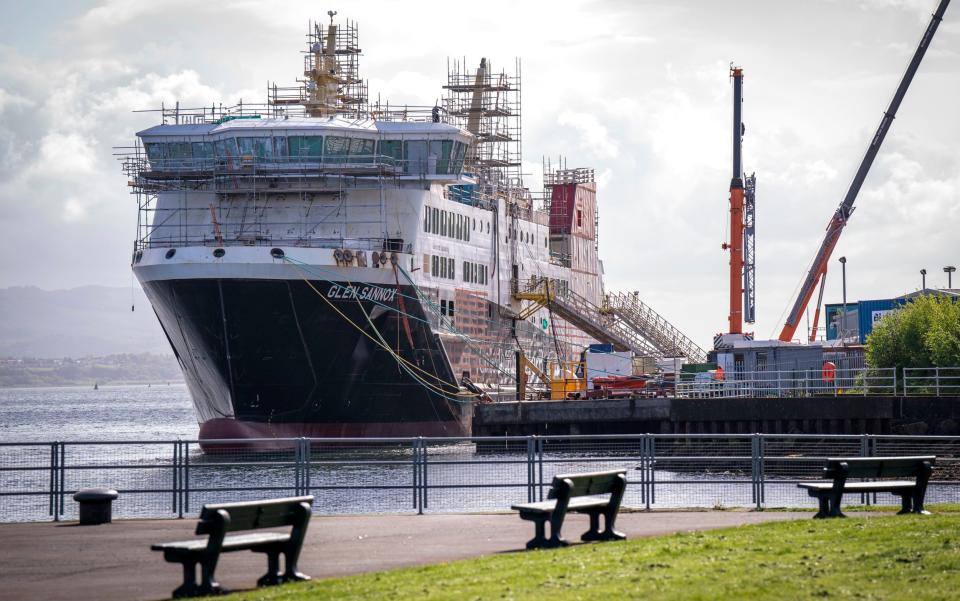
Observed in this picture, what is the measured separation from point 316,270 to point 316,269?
31 mm

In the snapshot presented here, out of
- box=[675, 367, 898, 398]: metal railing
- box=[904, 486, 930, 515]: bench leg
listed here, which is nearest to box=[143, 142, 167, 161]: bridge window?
box=[675, 367, 898, 398]: metal railing

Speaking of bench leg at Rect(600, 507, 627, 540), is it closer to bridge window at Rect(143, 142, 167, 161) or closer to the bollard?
the bollard

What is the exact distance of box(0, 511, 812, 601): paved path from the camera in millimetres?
15844

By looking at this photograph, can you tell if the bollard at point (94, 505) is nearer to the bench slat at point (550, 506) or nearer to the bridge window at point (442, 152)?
the bench slat at point (550, 506)

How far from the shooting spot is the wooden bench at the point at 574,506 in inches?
686

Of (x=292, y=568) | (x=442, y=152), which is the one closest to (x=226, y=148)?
(x=442, y=152)

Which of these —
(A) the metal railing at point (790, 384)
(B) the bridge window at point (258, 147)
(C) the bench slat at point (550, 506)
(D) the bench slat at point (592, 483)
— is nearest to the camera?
(C) the bench slat at point (550, 506)

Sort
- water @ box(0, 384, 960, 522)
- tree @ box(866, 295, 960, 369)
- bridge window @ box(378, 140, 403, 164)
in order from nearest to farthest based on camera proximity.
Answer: water @ box(0, 384, 960, 522)
tree @ box(866, 295, 960, 369)
bridge window @ box(378, 140, 403, 164)

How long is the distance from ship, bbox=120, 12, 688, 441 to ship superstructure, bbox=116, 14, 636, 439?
54 mm

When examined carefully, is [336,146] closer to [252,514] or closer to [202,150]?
[202,150]

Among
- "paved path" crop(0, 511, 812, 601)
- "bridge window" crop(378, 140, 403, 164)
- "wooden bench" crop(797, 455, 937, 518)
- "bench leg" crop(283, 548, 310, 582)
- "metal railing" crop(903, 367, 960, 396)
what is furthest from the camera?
"bridge window" crop(378, 140, 403, 164)

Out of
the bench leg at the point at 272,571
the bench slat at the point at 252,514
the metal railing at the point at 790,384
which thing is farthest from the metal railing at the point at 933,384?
the bench leg at the point at 272,571

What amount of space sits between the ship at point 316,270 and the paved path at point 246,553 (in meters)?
27.1

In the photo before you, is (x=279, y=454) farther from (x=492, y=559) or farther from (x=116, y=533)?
(x=492, y=559)
